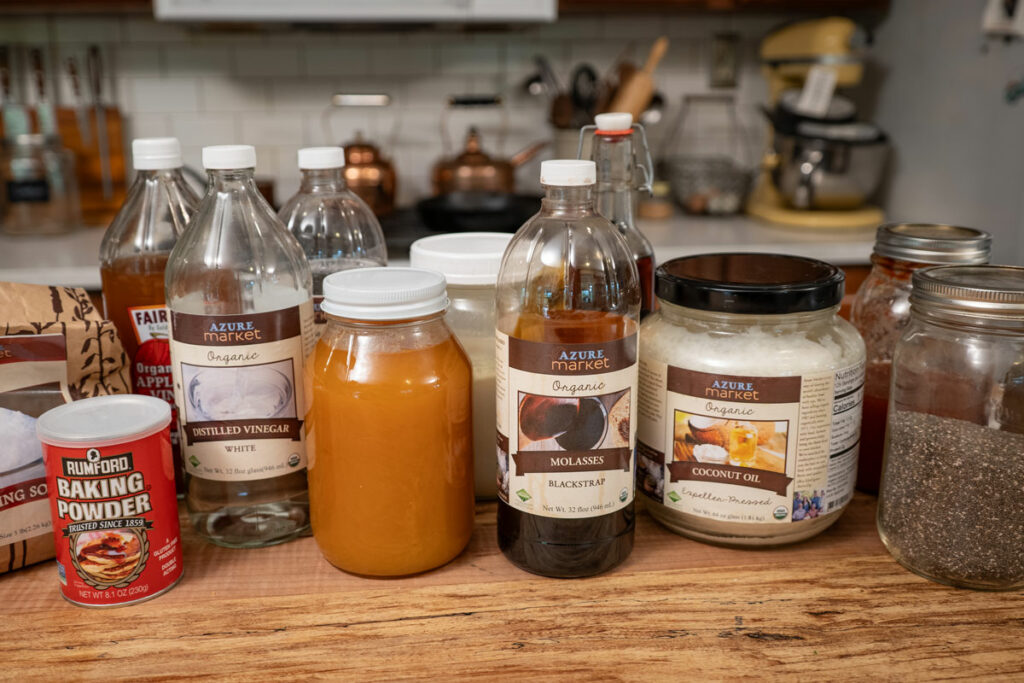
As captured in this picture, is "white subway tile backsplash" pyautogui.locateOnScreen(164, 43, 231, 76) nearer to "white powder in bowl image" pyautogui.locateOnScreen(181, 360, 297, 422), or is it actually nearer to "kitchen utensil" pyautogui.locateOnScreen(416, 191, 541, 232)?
"kitchen utensil" pyautogui.locateOnScreen(416, 191, 541, 232)

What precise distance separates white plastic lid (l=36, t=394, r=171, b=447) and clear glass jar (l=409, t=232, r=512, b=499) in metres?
0.26

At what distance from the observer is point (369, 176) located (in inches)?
86.2

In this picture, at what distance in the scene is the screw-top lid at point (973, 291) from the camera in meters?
0.66

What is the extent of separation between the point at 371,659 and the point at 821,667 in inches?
12.4

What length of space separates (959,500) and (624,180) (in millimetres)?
408

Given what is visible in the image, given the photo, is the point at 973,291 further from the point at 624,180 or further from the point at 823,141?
the point at 823,141

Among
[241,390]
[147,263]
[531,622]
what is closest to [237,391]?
[241,390]

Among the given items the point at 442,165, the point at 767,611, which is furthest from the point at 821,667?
the point at 442,165

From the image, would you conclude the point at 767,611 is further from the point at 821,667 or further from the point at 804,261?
the point at 804,261

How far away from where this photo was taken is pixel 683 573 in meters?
0.74

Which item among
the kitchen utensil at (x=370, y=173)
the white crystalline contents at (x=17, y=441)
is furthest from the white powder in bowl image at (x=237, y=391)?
the kitchen utensil at (x=370, y=173)

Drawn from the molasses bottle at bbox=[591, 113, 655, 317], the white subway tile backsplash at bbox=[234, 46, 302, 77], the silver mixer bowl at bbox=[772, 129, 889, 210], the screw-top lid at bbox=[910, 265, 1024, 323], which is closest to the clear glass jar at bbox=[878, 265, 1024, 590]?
the screw-top lid at bbox=[910, 265, 1024, 323]

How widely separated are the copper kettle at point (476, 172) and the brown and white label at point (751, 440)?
1.52 meters

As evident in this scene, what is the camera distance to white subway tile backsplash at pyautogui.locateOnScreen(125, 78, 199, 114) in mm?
2451
